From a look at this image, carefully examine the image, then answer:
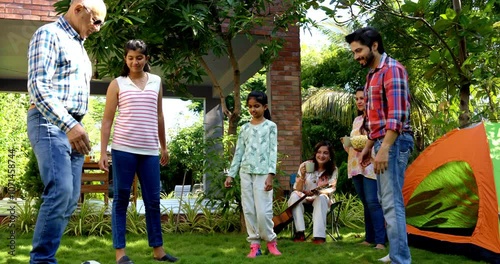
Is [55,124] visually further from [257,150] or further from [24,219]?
[24,219]

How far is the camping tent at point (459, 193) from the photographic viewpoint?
3.88 meters

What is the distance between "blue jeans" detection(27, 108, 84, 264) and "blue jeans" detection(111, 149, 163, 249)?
1209 mm

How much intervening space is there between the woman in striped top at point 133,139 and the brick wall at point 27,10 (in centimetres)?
320

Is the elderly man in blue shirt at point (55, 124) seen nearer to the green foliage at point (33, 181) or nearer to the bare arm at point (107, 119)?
the bare arm at point (107, 119)

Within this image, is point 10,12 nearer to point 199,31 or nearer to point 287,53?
point 199,31

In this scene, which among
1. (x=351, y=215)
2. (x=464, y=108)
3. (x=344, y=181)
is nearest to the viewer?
(x=464, y=108)

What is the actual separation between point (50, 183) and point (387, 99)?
1.81 m

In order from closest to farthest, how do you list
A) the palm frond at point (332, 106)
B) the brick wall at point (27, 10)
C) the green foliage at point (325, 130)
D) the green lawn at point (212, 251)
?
the green lawn at point (212, 251) < the brick wall at point (27, 10) < the palm frond at point (332, 106) < the green foliage at point (325, 130)

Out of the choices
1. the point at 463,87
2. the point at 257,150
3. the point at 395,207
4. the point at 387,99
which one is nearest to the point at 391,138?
the point at 387,99

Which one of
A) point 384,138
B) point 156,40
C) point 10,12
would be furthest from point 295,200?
point 10,12

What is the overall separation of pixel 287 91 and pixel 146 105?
3.41 m

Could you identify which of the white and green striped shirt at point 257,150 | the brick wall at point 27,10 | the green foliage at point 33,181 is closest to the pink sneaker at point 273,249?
the white and green striped shirt at point 257,150

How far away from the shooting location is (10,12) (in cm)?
641

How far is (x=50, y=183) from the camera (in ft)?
7.64
